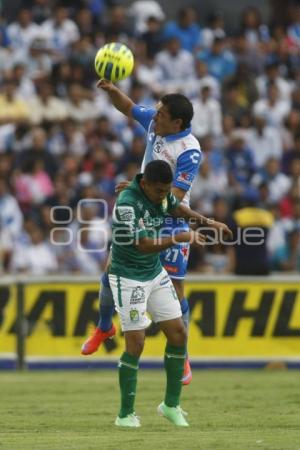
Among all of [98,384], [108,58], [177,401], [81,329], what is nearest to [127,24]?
[81,329]

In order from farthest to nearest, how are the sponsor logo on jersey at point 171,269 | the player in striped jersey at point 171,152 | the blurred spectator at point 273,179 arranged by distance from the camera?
the blurred spectator at point 273,179
the sponsor logo on jersey at point 171,269
the player in striped jersey at point 171,152

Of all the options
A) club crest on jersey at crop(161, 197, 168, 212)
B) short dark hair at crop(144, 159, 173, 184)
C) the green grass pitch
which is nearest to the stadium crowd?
the green grass pitch

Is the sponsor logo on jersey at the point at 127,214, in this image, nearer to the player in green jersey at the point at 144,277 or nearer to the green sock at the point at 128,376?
the player in green jersey at the point at 144,277

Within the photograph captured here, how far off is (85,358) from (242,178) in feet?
18.8

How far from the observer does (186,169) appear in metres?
11.9

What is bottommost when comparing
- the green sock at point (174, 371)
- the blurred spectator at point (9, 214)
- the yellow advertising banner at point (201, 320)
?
the yellow advertising banner at point (201, 320)

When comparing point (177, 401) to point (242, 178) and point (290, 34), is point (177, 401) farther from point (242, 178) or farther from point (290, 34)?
point (290, 34)


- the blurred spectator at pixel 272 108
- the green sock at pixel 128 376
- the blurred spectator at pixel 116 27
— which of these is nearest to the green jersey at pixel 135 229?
the green sock at pixel 128 376

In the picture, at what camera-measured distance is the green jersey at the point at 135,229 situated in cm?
1053

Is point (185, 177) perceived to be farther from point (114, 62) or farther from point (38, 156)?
point (38, 156)

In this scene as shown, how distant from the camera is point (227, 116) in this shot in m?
23.1

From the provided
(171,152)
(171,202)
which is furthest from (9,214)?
(171,202)

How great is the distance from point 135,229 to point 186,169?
1.54 m

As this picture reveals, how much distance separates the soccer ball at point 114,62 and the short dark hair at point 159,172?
1.69 metres
